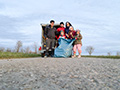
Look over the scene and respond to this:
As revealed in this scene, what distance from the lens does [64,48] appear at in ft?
29.3

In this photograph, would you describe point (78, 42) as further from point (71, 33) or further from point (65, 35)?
point (65, 35)

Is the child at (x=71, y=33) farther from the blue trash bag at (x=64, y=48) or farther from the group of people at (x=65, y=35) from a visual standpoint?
the blue trash bag at (x=64, y=48)

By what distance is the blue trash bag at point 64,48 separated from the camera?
886 cm

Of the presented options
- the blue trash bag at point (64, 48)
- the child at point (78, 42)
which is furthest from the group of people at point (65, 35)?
the blue trash bag at point (64, 48)

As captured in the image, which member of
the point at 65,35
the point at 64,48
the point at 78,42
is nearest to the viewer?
the point at 78,42

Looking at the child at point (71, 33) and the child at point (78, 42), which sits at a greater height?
the child at point (71, 33)

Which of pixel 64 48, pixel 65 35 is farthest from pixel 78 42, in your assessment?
pixel 65 35

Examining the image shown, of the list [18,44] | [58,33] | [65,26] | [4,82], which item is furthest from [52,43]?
[18,44]

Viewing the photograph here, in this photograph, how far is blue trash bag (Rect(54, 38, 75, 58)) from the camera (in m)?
8.86

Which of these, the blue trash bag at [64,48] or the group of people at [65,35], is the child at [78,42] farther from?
the blue trash bag at [64,48]

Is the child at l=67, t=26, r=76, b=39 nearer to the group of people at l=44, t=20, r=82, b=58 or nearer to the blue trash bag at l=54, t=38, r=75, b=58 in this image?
the group of people at l=44, t=20, r=82, b=58

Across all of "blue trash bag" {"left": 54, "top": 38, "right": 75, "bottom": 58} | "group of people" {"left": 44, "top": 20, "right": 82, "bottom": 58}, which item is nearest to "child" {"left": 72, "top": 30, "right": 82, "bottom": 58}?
"group of people" {"left": 44, "top": 20, "right": 82, "bottom": 58}

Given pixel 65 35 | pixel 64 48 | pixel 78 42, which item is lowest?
pixel 64 48

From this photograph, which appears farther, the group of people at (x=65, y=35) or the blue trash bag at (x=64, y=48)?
the blue trash bag at (x=64, y=48)
